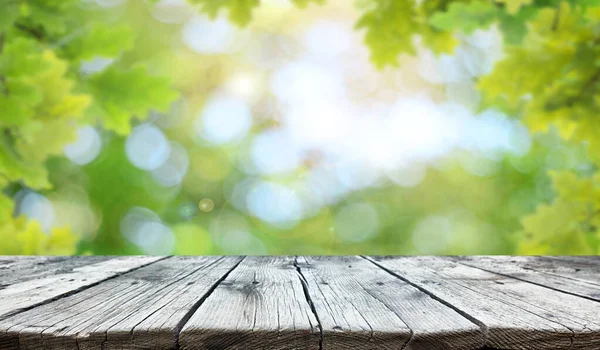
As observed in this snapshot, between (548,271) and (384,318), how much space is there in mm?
584

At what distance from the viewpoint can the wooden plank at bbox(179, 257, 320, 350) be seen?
0.52 metres

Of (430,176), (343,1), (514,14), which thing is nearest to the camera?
(514,14)

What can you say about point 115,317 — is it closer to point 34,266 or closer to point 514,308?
point 514,308

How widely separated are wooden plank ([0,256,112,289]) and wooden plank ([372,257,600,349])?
2.17 feet

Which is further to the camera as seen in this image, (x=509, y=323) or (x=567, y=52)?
(x=567, y=52)

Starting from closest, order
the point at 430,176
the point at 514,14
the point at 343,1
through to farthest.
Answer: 1. the point at 514,14
2. the point at 343,1
3. the point at 430,176

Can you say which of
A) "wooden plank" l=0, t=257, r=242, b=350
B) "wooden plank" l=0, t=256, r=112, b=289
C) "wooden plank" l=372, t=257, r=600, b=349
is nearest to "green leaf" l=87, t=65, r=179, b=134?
"wooden plank" l=0, t=256, r=112, b=289

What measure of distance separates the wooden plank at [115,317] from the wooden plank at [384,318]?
0.17m

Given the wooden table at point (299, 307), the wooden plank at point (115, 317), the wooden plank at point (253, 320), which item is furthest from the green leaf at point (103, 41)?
the wooden plank at point (253, 320)

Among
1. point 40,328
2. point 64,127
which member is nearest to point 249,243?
point 64,127

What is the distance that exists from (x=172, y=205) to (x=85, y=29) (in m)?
3.53

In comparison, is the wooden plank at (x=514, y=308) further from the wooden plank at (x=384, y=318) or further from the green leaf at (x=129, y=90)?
the green leaf at (x=129, y=90)

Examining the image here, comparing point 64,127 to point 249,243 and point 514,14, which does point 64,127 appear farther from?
point 249,243

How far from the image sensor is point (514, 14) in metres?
1.60
